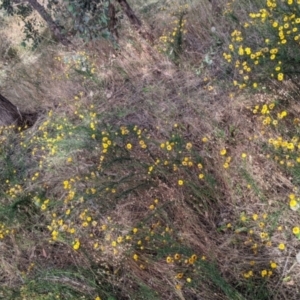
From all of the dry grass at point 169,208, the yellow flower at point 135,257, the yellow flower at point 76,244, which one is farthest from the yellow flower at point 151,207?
the yellow flower at point 76,244

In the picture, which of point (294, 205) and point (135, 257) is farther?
point (135, 257)

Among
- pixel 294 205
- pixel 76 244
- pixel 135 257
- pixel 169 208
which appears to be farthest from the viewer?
pixel 169 208

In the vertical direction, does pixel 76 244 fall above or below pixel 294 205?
above

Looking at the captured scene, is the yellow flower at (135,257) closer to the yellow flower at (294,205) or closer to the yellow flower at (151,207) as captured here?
the yellow flower at (151,207)

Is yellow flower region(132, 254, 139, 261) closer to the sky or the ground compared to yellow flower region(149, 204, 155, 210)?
closer to the ground

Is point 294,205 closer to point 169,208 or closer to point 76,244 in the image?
point 169,208

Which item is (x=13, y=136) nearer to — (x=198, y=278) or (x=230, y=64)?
(x=230, y=64)

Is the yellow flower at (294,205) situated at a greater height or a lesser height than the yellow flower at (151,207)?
lesser

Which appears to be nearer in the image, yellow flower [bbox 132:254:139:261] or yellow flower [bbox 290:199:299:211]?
yellow flower [bbox 290:199:299:211]

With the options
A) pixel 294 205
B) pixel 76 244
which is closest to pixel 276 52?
pixel 294 205

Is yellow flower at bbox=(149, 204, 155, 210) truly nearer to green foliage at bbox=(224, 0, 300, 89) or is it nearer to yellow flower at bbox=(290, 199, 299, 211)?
yellow flower at bbox=(290, 199, 299, 211)

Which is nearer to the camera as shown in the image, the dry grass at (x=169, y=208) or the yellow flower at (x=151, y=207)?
the dry grass at (x=169, y=208)

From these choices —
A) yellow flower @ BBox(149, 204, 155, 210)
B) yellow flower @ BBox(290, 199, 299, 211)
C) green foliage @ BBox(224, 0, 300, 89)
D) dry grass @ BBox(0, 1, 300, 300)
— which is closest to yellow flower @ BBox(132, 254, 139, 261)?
dry grass @ BBox(0, 1, 300, 300)

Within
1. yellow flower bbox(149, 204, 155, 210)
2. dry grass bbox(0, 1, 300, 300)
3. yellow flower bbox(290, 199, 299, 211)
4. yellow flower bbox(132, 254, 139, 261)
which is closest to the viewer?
yellow flower bbox(290, 199, 299, 211)
